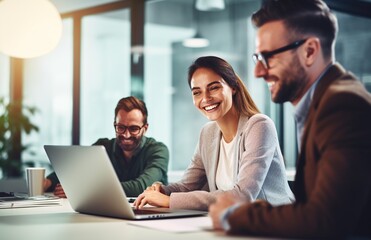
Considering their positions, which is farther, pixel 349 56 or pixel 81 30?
pixel 81 30

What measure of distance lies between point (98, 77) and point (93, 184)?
4635mm

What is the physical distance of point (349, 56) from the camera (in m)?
5.65

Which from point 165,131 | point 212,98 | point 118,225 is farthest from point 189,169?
point 165,131

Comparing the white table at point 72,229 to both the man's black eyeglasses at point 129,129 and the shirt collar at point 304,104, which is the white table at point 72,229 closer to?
the shirt collar at point 304,104

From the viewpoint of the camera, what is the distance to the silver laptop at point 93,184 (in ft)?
6.06

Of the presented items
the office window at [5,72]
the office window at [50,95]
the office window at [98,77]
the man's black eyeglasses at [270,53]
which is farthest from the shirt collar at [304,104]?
the office window at [5,72]

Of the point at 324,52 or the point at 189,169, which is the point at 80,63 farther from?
the point at 324,52

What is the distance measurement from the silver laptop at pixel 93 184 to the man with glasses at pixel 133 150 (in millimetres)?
1112

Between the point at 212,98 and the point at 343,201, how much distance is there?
58.4 inches

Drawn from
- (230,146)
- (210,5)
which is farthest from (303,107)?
(210,5)

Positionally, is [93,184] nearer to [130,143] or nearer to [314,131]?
[314,131]

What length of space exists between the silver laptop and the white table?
0.12 feet

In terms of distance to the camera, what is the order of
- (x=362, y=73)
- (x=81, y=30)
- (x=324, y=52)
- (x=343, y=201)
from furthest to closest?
(x=81, y=30) → (x=362, y=73) → (x=324, y=52) → (x=343, y=201)

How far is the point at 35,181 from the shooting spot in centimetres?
284
